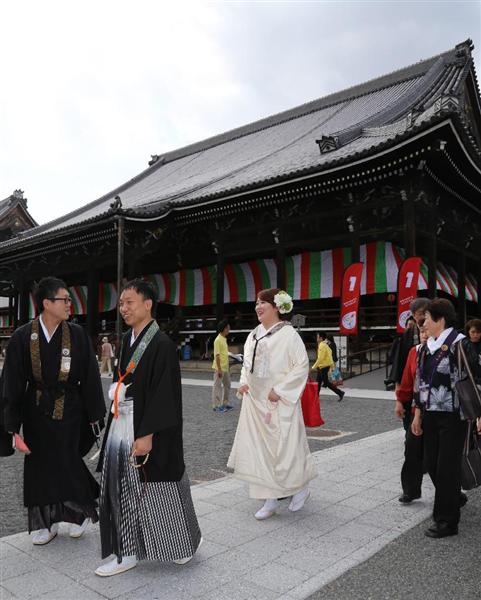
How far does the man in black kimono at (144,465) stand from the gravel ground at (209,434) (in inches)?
44.5

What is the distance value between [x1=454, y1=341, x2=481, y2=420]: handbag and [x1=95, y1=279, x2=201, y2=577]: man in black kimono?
1759 millimetres

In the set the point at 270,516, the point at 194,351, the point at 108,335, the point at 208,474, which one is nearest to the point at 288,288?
the point at 194,351

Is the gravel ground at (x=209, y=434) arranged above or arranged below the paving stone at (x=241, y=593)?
below

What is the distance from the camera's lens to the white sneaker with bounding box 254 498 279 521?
362 cm

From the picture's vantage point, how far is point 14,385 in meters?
3.12

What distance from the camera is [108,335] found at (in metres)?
20.2

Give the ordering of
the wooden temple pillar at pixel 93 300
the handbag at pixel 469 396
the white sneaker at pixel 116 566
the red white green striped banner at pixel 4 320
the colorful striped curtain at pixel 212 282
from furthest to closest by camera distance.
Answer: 1. the red white green striped banner at pixel 4 320
2. the wooden temple pillar at pixel 93 300
3. the colorful striped curtain at pixel 212 282
4. the handbag at pixel 469 396
5. the white sneaker at pixel 116 566

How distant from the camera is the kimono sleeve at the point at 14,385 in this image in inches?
122

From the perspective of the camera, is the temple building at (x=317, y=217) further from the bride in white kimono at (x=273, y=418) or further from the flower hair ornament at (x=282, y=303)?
the bride in white kimono at (x=273, y=418)

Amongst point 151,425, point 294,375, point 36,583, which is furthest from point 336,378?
point 36,583

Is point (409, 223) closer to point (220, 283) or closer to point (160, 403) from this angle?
point (220, 283)

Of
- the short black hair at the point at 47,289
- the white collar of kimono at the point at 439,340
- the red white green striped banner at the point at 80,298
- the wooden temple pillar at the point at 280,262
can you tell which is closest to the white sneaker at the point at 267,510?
the white collar of kimono at the point at 439,340

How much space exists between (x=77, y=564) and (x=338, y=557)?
1.45m

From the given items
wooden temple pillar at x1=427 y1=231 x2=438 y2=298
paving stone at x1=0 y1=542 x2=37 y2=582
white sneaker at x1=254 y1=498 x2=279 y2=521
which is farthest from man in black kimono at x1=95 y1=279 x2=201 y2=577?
wooden temple pillar at x1=427 y1=231 x2=438 y2=298
